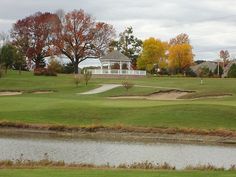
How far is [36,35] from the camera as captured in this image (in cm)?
12394

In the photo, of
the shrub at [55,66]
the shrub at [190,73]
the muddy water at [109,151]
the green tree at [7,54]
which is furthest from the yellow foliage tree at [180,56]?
the muddy water at [109,151]

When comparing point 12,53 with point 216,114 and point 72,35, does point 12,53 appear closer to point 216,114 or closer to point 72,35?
point 72,35

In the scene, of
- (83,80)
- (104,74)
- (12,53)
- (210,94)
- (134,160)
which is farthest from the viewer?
(104,74)

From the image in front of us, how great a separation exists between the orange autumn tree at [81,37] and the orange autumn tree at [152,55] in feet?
42.3

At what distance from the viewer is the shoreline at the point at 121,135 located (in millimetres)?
35312

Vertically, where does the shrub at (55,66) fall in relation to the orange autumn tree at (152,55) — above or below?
below

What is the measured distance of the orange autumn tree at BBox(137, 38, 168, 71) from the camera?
13238cm

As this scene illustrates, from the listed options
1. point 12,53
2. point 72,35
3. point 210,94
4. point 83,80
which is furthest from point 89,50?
point 210,94

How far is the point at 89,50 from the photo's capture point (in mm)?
121875

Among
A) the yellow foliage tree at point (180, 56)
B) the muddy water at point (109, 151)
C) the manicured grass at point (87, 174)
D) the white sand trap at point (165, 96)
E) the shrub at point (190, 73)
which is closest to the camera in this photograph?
the manicured grass at point (87, 174)

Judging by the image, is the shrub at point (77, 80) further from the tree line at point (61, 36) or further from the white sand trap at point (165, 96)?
the tree line at point (61, 36)

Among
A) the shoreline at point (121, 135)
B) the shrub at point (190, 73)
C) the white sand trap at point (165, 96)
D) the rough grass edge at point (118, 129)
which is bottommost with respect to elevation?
the shoreline at point (121, 135)

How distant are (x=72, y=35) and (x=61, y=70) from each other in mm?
8124

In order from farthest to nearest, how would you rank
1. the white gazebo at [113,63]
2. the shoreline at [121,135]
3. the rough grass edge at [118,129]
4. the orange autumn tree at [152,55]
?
the orange autumn tree at [152,55]
the white gazebo at [113,63]
the rough grass edge at [118,129]
the shoreline at [121,135]
